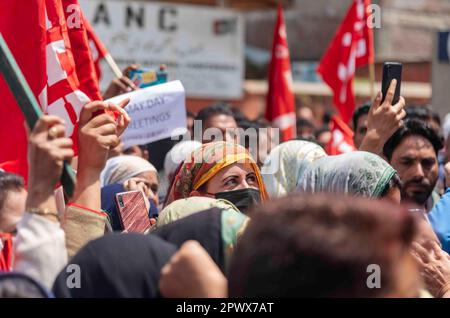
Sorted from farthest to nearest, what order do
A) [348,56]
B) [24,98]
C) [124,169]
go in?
[348,56], [124,169], [24,98]

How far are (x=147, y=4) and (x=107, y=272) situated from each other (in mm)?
12029

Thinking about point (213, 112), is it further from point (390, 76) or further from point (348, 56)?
point (390, 76)

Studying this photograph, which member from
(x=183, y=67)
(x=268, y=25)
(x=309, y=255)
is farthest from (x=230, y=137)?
(x=268, y=25)

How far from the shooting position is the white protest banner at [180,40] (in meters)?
13.4

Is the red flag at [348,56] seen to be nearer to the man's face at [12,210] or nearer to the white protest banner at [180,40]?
the man's face at [12,210]

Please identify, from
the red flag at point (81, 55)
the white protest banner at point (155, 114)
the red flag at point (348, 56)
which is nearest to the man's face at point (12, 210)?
the red flag at point (81, 55)

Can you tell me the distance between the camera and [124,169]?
508 centimetres

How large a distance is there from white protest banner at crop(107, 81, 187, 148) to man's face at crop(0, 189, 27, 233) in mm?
2022

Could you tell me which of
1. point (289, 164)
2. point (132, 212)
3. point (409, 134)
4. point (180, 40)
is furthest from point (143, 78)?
point (180, 40)

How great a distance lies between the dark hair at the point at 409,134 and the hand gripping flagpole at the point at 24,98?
9.22 feet

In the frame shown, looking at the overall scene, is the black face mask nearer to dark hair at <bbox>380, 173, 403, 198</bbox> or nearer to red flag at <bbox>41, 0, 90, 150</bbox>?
dark hair at <bbox>380, 173, 403, 198</bbox>

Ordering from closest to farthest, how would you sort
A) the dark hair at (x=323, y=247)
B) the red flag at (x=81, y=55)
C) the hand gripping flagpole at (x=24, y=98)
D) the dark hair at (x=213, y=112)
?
the dark hair at (x=323, y=247) → the hand gripping flagpole at (x=24, y=98) → the red flag at (x=81, y=55) → the dark hair at (x=213, y=112)

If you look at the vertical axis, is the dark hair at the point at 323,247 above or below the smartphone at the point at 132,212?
above

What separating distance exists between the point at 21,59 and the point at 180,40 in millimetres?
9975
